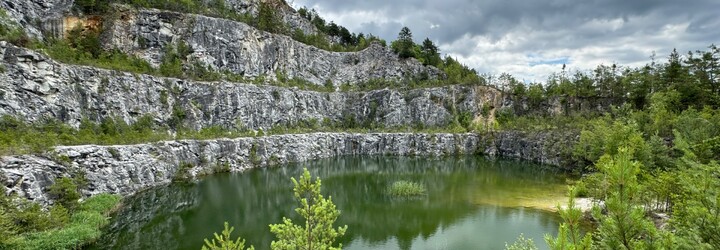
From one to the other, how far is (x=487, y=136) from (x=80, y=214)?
198ft

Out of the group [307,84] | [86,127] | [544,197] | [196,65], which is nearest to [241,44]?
[196,65]

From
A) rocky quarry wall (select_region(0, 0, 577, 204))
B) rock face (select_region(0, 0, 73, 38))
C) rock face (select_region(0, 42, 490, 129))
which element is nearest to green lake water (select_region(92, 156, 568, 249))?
rocky quarry wall (select_region(0, 0, 577, 204))

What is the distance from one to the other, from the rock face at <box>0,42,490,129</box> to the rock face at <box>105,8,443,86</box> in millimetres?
7292

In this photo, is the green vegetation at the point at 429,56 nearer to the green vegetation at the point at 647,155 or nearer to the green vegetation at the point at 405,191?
the green vegetation at the point at 647,155

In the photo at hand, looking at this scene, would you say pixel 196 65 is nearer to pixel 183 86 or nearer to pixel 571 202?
pixel 183 86

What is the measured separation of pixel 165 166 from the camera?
38.8 m

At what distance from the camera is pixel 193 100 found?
55.1 metres

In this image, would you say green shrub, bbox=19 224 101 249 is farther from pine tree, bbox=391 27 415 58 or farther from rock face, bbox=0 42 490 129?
pine tree, bbox=391 27 415 58

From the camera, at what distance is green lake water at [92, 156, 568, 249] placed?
72.5 ft

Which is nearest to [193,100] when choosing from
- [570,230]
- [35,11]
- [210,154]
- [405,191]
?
[210,154]

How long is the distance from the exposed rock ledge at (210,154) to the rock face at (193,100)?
800cm

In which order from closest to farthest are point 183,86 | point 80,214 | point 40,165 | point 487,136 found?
point 80,214
point 40,165
point 183,86
point 487,136

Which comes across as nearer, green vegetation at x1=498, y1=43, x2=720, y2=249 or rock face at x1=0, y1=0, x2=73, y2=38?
green vegetation at x1=498, y1=43, x2=720, y2=249

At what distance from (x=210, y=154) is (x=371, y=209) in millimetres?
26000
